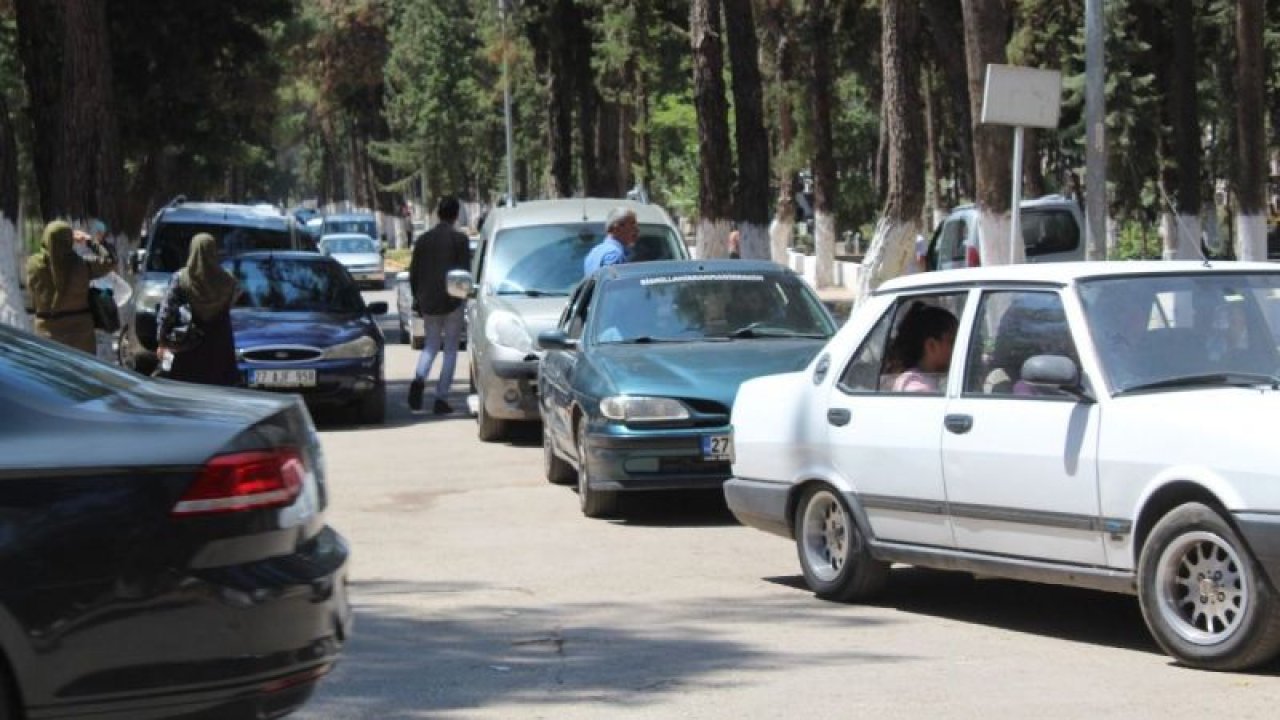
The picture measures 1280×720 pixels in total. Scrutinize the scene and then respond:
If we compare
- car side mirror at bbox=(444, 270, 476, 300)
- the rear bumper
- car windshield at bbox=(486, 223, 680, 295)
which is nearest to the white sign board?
car windshield at bbox=(486, 223, 680, 295)

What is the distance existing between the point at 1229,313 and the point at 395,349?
1001 inches

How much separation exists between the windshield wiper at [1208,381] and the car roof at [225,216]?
18311 mm

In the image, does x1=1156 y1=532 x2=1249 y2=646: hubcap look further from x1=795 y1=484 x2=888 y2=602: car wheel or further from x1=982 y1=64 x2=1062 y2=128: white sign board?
x1=982 y1=64 x2=1062 y2=128: white sign board

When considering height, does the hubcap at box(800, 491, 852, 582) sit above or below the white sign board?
below

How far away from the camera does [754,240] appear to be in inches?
1158

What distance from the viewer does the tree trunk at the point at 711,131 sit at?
94.2ft

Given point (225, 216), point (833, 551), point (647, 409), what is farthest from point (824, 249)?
point (833, 551)

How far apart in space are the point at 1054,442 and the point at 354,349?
11.6m

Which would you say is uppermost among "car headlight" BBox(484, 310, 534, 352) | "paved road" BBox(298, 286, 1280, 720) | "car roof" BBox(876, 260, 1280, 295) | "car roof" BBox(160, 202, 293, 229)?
"car roof" BBox(160, 202, 293, 229)

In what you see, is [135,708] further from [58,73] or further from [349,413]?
[58,73]

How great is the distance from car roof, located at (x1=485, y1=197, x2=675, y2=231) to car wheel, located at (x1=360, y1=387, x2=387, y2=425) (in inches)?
76.2

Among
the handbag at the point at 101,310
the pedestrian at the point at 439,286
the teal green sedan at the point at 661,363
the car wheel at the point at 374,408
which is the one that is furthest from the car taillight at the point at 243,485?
the pedestrian at the point at 439,286

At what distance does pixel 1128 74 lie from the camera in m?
48.5

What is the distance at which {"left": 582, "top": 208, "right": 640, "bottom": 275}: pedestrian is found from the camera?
16266mm
